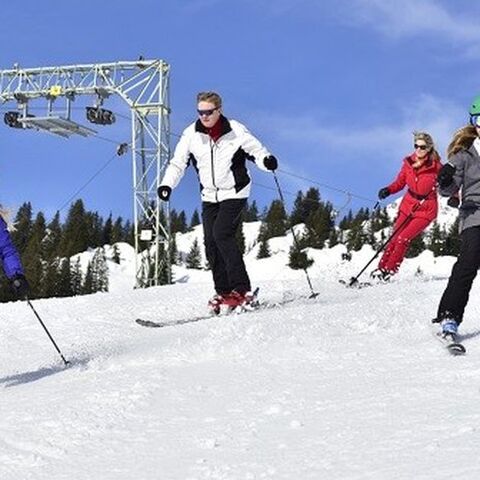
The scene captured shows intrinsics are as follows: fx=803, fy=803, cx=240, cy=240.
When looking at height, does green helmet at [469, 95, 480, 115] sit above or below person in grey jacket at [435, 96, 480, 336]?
above

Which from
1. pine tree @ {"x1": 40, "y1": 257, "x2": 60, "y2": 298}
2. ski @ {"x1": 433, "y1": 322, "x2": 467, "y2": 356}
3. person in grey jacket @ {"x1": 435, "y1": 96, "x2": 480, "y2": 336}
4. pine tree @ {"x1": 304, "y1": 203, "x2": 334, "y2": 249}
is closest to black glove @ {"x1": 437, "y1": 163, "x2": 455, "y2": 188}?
person in grey jacket @ {"x1": 435, "y1": 96, "x2": 480, "y2": 336}

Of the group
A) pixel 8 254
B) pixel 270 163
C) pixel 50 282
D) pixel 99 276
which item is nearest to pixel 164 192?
pixel 270 163

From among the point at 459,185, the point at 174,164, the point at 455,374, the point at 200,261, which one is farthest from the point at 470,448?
the point at 200,261

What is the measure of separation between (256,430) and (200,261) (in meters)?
89.7

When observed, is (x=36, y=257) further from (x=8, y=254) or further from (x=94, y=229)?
(x=8, y=254)

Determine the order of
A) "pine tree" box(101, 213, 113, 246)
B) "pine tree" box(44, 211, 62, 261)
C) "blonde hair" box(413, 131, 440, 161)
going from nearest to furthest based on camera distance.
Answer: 1. "blonde hair" box(413, 131, 440, 161)
2. "pine tree" box(44, 211, 62, 261)
3. "pine tree" box(101, 213, 113, 246)

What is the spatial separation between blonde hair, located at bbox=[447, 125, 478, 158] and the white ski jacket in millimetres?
1989

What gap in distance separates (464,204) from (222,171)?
242cm

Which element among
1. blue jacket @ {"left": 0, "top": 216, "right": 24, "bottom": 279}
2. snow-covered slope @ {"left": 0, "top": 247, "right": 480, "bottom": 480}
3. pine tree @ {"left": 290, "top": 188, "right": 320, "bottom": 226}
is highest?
pine tree @ {"left": 290, "top": 188, "right": 320, "bottom": 226}

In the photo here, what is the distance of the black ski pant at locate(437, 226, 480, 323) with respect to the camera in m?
5.39

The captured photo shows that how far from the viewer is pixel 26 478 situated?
3010 millimetres

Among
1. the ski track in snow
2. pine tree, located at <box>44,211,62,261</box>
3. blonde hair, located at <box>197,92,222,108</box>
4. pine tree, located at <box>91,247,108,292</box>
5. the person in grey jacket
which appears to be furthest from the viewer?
pine tree, located at <box>44,211,62,261</box>

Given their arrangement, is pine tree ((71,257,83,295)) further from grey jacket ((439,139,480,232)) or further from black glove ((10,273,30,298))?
grey jacket ((439,139,480,232))

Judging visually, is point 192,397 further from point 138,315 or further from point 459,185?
point 138,315
